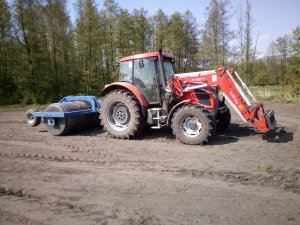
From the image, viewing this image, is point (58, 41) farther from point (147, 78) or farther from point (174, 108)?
point (174, 108)

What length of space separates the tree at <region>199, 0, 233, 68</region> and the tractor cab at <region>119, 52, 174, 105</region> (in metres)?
17.0

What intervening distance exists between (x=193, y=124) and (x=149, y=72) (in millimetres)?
1876

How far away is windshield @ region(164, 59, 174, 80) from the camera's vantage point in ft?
26.1

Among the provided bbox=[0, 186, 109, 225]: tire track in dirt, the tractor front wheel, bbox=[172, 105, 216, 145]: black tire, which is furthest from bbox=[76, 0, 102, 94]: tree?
bbox=[0, 186, 109, 225]: tire track in dirt

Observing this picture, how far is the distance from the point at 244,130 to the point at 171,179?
14.6ft

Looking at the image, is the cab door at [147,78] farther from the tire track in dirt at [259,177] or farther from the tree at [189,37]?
the tree at [189,37]

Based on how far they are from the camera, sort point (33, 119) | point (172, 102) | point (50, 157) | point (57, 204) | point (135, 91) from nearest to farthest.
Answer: point (57, 204) → point (50, 157) → point (172, 102) → point (135, 91) → point (33, 119)

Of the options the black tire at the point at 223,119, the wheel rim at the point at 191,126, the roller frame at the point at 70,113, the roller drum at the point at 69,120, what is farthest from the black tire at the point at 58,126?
the black tire at the point at 223,119

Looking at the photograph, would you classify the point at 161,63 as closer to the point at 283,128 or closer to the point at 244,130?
the point at 244,130

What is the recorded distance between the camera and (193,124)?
23.2 ft

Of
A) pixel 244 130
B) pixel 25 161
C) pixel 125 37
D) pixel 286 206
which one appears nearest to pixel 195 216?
pixel 286 206

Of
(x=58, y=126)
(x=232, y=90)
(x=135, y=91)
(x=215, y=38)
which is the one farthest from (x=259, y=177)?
(x=215, y=38)

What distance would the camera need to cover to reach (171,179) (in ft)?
15.7

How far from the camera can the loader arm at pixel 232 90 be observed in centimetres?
688
